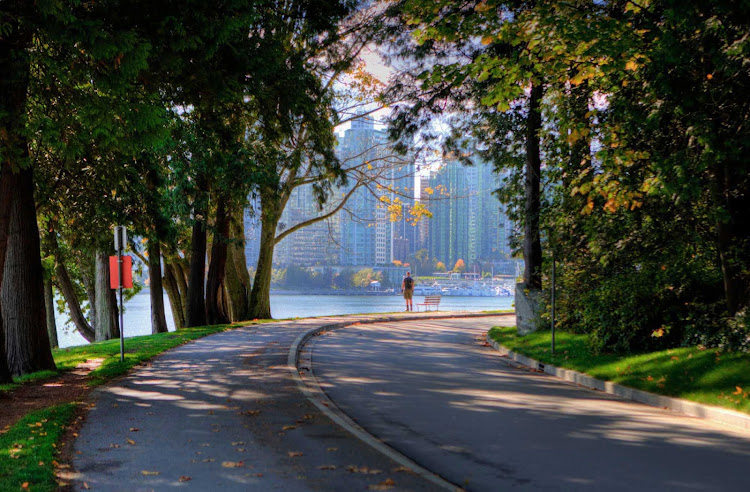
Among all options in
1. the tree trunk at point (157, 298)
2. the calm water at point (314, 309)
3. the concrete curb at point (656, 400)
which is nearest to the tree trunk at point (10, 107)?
the concrete curb at point (656, 400)

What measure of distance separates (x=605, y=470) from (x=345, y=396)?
15.6ft

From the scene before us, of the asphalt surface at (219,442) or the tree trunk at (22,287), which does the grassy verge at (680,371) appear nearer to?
the asphalt surface at (219,442)

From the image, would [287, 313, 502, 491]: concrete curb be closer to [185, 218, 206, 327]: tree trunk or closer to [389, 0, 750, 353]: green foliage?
[389, 0, 750, 353]: green foliage

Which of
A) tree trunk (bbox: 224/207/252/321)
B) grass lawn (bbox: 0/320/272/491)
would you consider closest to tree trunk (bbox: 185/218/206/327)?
tree trunk (bbox: 224/207/252/321)

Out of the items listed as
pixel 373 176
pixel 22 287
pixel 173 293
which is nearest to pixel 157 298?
pixel 173 293

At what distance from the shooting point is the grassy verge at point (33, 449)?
5.42 m

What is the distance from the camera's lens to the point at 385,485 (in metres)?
5.36

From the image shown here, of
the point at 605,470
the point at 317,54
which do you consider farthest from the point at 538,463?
the point at 317,54

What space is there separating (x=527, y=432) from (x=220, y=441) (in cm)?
344

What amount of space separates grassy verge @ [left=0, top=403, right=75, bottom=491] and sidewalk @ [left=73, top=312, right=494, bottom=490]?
26 centimetres

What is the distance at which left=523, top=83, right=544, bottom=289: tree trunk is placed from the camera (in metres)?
18.4

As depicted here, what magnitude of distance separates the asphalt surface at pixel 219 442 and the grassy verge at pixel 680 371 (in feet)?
16.9

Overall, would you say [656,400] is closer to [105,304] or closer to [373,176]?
[373,176]

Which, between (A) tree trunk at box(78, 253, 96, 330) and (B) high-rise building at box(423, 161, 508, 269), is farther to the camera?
(A) tree trunk at box(78, 253, 96, 330)
